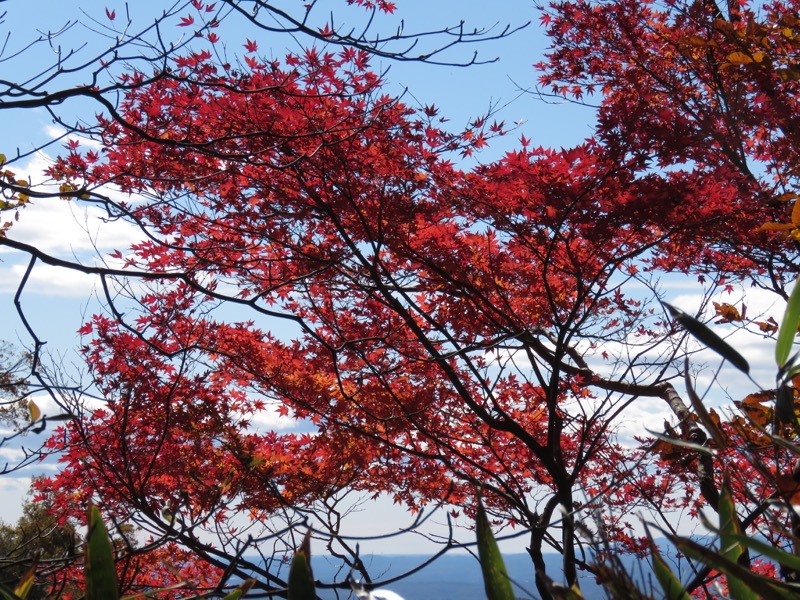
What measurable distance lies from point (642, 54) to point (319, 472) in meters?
4.93

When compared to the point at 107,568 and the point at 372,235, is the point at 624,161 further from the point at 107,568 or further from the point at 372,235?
the point at 107,568

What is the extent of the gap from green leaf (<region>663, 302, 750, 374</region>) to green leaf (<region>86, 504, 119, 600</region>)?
1155 millimetres

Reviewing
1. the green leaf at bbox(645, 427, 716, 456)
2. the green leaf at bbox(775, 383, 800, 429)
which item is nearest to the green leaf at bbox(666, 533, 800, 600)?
the green leaf at bbox(645, 427, 716, 456)

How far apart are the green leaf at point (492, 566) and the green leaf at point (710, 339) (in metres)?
0.54

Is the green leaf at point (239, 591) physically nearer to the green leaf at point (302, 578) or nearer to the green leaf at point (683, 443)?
the green leaf at point (302, 578)

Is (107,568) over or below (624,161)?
below

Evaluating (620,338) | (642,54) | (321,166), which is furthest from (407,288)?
(642,54)

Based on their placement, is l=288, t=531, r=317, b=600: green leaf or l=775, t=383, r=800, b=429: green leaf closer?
l=775, t=383, r=800, b=429: green leaf

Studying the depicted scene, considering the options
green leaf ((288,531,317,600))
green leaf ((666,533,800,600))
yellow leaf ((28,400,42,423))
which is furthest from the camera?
yellow leaf ((28,400,42,423))

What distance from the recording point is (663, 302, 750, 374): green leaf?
1.10 m

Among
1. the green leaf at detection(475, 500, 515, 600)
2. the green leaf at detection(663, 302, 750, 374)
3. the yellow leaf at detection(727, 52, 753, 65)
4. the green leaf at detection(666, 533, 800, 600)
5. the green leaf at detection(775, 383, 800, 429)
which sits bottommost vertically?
the green leaf at detection(666, 533, 800, 600)

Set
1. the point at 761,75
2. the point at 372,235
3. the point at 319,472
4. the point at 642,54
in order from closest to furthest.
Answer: the point at 372,235, the point at 761,75, the point at 319,472, the point at 642,54

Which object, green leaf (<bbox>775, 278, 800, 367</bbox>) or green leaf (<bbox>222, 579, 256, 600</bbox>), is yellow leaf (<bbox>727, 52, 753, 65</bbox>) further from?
green leaf (<bbox>222, 579, 256, 600</bbox>)

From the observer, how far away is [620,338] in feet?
19.0
